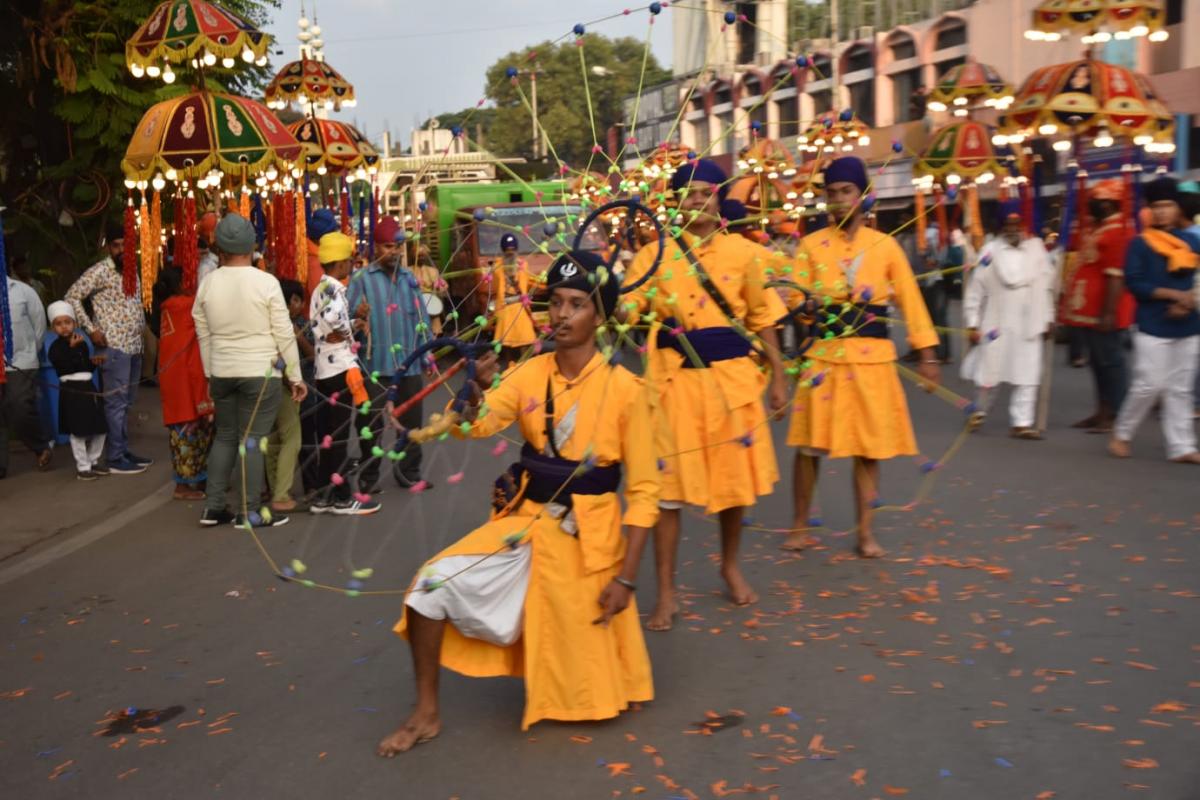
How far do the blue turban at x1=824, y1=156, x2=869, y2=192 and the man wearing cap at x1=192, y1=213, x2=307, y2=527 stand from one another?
3.55m

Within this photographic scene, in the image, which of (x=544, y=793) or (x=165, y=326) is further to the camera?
(x=165, y=326)

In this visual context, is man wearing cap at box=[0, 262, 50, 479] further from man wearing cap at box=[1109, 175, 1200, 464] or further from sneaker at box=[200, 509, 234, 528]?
man wearing cap at box=[1109, 175, 1200, 464]

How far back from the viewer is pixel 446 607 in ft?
14.8

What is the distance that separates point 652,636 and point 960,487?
4.06 m

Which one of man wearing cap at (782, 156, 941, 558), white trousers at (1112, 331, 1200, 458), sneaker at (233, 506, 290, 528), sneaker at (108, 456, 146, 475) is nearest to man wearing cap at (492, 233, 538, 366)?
man wearing cap at (782, 156, 941, 558)

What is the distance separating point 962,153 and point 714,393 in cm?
1050

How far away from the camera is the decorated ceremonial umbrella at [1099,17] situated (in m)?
12.7

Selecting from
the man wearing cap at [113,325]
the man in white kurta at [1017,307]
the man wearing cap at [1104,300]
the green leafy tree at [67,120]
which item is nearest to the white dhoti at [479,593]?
the man wearing cap at [113,325]

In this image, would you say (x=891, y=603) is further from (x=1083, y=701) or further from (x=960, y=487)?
(x=960, y=487)

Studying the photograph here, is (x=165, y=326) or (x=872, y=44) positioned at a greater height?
(x=872, y=44)

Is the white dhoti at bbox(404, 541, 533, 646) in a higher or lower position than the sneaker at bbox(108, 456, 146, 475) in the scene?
higher

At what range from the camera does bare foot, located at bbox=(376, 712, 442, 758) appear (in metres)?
4.62

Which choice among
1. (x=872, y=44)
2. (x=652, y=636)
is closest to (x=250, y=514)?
(x=652, y=636)

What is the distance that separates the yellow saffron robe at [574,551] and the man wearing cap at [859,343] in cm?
248
